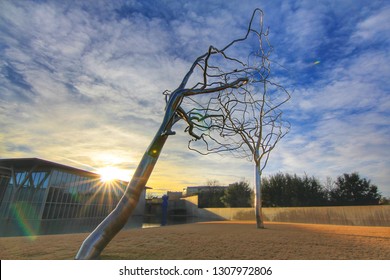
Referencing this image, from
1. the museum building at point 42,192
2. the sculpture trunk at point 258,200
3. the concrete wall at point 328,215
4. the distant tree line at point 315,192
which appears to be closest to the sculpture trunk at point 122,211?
the sculpture trunk at point 258,200

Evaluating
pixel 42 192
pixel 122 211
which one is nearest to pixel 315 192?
pixel 122 211

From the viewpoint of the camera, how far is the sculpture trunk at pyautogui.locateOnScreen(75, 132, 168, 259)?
3.20 m

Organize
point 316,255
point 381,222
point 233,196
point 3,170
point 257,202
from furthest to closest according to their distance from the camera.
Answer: point 233,196 < point 3,170 < point 381,222 < point 257,202 < point 316,255

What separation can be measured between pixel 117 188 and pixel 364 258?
32.8m

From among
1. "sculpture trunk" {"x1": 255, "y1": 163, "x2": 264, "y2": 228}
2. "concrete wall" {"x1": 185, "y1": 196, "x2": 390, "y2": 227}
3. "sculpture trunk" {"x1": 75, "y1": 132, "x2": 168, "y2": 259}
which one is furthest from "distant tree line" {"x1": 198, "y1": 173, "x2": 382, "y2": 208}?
"sculpture trunk" {"x1": 75, "y1": 132, "x2": 168, "y2": 259}

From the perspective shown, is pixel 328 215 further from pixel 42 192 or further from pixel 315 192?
pixel 42 192

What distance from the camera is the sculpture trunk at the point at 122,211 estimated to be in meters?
3.20

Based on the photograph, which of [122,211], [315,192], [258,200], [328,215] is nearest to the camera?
[122,211]

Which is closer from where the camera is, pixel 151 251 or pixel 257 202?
pixel 151 251

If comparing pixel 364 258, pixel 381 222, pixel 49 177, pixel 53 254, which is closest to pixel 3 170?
pixel 49 177

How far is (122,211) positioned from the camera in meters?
3.38

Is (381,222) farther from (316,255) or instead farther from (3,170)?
(3,170)

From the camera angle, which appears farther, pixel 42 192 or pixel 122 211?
pixel 42 192

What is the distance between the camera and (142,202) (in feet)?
122
